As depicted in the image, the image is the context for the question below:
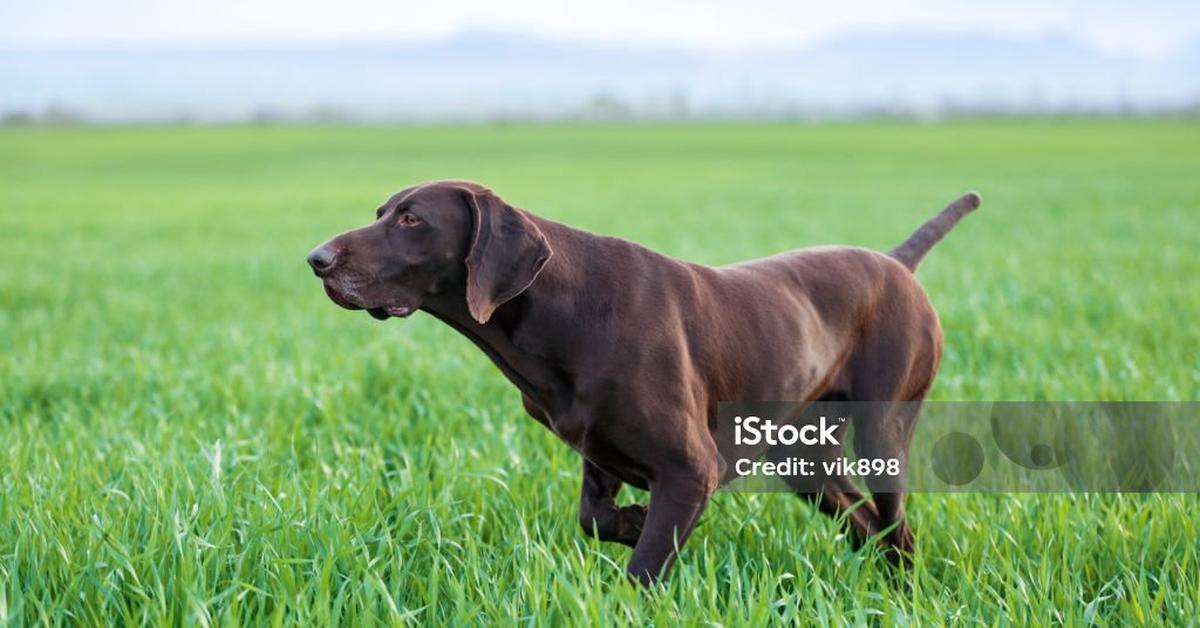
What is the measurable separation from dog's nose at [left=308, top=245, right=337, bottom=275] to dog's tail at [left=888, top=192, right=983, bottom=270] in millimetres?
2279

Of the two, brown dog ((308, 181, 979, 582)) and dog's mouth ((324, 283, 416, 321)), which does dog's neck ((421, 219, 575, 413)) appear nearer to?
brown dog ((308, 181, 979, 582))

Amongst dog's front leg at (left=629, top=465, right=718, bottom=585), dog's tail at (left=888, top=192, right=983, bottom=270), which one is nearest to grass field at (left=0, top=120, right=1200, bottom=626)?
dog's front leg at (left=629, top=465, right=718, bottom=585)

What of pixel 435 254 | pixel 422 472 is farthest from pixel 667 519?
pixel 422 472

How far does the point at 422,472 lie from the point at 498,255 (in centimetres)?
174

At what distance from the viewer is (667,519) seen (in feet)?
11.2

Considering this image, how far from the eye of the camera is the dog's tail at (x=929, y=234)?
177 inches

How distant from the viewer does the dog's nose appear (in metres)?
3.16

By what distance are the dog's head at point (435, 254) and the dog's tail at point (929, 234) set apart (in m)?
1.78

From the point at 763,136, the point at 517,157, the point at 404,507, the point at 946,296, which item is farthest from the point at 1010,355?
the point at 763,136

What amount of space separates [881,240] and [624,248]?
15.3 metres

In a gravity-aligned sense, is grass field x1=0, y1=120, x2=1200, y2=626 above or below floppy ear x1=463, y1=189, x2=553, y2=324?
below

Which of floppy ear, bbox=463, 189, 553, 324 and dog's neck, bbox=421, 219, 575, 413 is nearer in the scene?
floppy ear, bbox=463, 189, 553, 324

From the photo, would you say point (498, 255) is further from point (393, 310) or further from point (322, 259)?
point (322, 259)

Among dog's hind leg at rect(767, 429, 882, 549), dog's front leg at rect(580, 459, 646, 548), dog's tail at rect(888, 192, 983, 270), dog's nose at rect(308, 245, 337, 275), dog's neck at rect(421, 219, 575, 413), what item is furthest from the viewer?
dog's tail at rect(888, 192, 983, 270)
